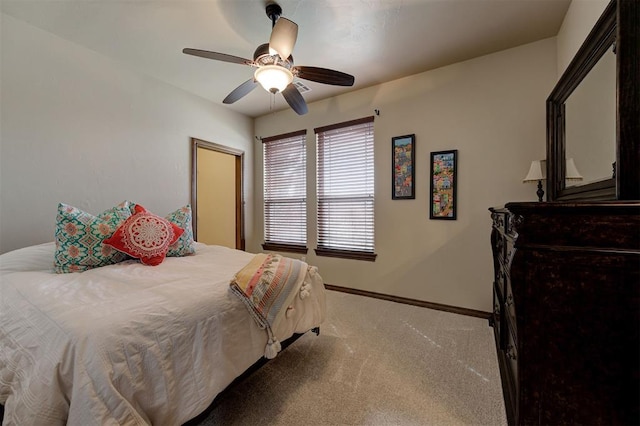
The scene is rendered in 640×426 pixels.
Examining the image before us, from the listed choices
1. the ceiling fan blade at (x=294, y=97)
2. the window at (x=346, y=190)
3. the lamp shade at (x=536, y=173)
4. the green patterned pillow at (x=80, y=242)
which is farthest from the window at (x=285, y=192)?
the lamp shade at (x=536, y=173)

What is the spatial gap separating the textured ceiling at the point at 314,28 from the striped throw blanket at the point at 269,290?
1.89 meters

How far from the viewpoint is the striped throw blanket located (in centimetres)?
135

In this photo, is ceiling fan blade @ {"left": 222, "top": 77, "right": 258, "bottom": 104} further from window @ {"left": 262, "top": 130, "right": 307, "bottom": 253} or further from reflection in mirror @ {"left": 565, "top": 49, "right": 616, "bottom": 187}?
reflection in mirror @ {"left": 565, "top": 49, "right": 616, "bottom": 187}

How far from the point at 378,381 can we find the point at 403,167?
2.20 m

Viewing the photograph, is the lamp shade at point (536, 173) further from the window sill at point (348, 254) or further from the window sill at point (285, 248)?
the window sill at point (285, 248)

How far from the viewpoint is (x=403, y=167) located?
2.95 metres

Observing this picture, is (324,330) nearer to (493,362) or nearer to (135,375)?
(493,362)

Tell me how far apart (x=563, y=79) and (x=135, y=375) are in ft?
9.66

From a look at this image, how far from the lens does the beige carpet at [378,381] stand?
133 centimetres

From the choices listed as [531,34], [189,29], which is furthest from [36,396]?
[531,34]

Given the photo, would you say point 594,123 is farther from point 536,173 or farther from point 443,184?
point 443,184

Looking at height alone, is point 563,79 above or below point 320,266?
above

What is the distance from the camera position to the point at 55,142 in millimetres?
2227

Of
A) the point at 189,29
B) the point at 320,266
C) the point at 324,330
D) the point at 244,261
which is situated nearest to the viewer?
the point at 244,261
